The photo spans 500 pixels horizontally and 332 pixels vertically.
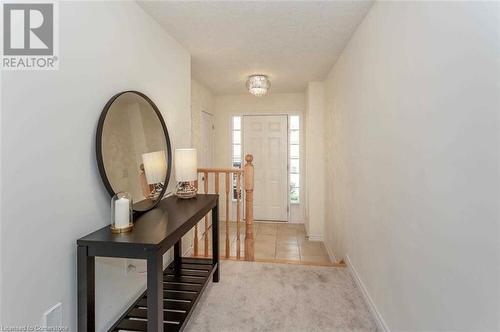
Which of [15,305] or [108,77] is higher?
[108,77]

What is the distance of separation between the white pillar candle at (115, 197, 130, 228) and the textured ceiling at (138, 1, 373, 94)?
142 cm

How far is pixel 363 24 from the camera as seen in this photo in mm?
2141

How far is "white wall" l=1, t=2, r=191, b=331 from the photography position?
1079 millimetres

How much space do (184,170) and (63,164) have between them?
103cm

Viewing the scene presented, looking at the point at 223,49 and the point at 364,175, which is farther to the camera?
the point at 223,49

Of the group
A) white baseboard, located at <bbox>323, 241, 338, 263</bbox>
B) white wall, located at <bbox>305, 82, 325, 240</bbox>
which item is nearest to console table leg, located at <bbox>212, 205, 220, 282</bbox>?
white baseboard, located at <bbox>323, 241, 338, 263</bbox>

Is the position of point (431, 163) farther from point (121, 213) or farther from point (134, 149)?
point (134, 149)

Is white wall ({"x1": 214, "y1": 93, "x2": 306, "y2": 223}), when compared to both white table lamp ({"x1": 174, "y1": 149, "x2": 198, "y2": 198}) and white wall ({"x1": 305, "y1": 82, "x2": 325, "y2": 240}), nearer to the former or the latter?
white wall ({"x1": 305, "y1": 82, "x2": 325, "y2": 240})

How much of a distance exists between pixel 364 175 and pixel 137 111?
181cm

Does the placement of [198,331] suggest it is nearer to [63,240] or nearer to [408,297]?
[63,240]


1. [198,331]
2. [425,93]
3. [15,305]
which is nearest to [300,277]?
[198,331]

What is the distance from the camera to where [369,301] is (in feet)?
6.44

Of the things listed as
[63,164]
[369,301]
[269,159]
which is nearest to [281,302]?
[369,301]

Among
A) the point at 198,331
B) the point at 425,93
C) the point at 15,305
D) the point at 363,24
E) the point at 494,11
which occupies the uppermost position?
the point at 363,24
